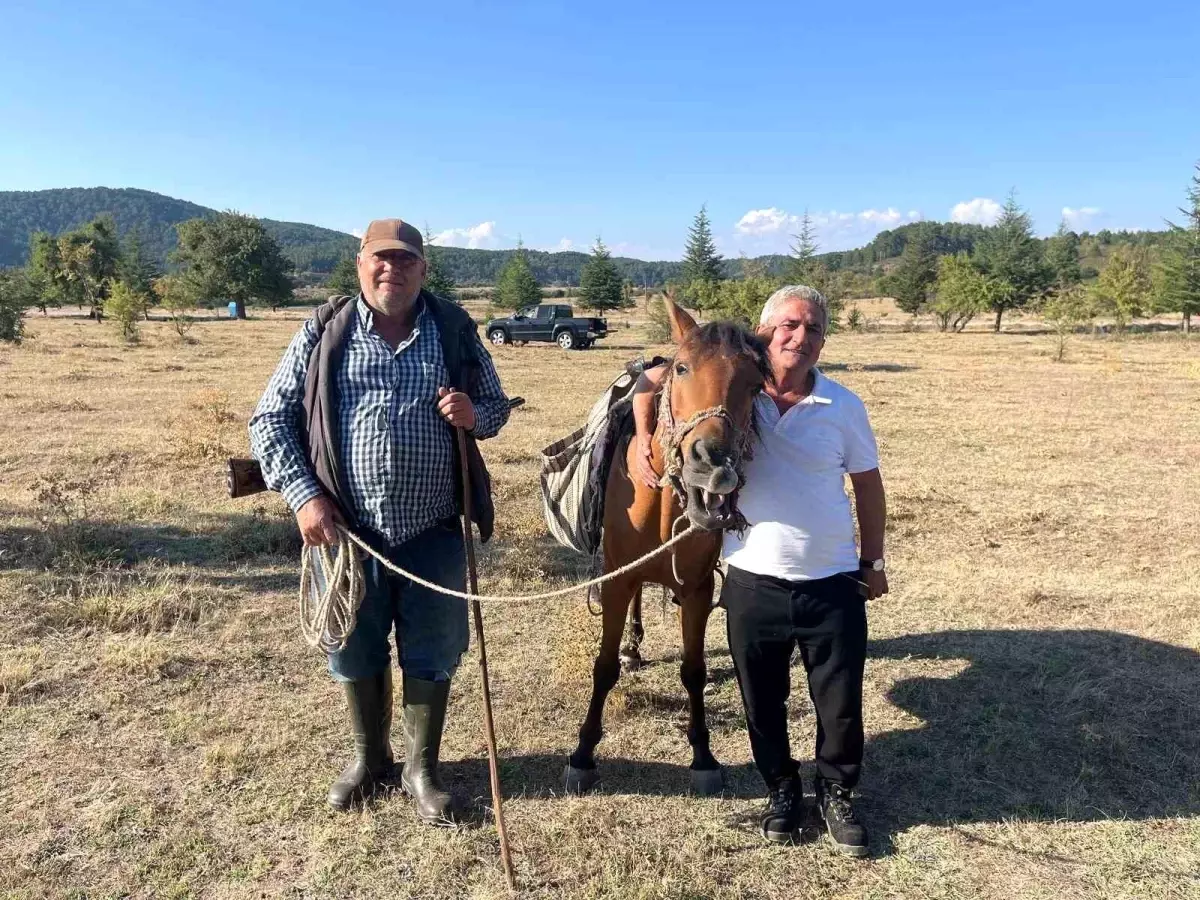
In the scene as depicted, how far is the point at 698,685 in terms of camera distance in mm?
3342

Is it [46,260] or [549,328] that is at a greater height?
[46,260]

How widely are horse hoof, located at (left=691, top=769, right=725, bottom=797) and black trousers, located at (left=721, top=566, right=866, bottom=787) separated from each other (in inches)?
14.1

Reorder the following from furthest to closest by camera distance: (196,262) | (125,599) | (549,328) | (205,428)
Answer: (196,262)
(549,328)
(205,428)
(125,599)

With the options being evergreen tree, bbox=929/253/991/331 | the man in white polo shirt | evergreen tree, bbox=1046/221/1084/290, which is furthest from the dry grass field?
evergreen tree, bbox=1046/221/1084/290

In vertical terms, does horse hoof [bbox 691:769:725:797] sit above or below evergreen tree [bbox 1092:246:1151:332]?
below

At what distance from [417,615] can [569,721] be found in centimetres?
132

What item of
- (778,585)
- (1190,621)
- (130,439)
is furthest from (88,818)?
(130,439)

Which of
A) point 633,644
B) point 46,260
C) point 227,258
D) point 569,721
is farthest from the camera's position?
point 46,260

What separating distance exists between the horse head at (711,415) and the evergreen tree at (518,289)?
126 feet

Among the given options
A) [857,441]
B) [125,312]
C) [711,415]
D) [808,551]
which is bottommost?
[808,551]

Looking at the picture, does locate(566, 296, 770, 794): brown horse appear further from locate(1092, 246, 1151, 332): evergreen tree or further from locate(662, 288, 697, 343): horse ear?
locate(1092, 246, 1151, 332): evergreen tree

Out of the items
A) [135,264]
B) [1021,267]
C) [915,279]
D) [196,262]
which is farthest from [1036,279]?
[135,264]

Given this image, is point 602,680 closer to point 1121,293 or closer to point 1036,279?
point 1121,293

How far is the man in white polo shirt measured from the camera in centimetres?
261
